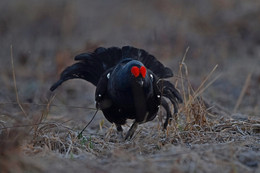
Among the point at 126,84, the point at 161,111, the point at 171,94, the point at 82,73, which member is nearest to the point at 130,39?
the point at 82,73

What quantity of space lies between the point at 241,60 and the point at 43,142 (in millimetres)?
7619

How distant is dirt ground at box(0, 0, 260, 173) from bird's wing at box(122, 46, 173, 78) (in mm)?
154

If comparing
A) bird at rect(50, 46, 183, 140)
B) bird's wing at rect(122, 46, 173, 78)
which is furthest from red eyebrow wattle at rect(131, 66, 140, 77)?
bird's wing at rect(122, 46, 173, 78)

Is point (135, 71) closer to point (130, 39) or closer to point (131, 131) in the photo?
point (131, 131)

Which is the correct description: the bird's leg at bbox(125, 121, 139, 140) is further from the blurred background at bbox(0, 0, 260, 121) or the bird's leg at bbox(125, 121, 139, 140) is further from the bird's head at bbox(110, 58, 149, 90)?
the blurred background at bbox(0, 0, 260, 121)

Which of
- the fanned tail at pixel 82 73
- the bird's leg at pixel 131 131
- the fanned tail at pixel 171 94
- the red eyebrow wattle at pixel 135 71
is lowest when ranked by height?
the bird's leg at pixel 131 131

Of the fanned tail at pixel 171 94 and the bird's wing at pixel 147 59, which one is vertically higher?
the bird's wing at pixel 147 59

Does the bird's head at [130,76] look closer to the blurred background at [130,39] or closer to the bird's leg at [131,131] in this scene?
the bird's leg at [131,131]

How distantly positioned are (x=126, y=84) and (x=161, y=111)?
884 mm

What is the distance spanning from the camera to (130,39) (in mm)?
13734

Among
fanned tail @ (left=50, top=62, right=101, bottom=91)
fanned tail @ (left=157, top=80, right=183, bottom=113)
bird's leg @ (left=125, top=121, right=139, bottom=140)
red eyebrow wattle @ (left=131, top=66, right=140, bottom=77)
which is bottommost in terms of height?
bird's leg @ (left=125, top=121, right=139, bottom=140)

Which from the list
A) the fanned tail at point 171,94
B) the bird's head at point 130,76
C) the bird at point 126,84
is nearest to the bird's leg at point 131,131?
the bird at point 126,84

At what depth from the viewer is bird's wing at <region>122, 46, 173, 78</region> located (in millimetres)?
5746

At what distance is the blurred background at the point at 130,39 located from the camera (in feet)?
30.9
